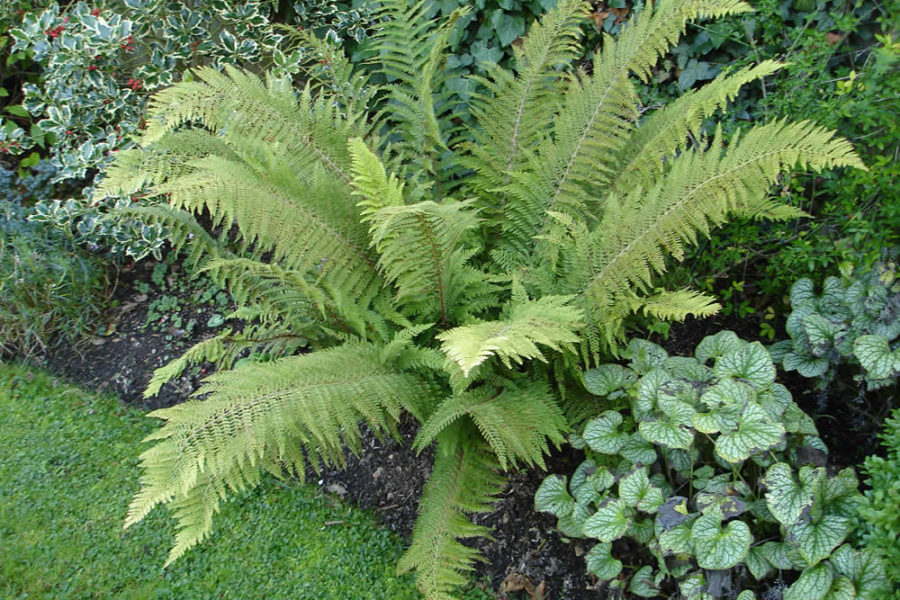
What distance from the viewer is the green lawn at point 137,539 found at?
7.81 feet

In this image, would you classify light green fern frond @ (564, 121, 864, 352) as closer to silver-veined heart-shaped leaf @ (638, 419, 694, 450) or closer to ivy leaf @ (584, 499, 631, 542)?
silver-veined heart-shaped leaf @ (638, 419, 694, 450)

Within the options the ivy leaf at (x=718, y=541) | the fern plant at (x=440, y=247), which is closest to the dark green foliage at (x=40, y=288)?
the fern plant at (x=440, y=247)

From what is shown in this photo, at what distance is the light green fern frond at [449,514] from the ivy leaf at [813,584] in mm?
836

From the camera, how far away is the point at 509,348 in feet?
5.39

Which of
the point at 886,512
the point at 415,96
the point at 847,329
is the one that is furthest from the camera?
the point at 415,96

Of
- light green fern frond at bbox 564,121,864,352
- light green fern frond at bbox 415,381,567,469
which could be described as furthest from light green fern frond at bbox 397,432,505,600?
light green fern frond at bbox 564,121,864,352

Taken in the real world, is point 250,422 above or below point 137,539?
above

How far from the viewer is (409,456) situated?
8.73ft

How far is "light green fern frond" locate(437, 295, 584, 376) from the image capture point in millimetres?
1630

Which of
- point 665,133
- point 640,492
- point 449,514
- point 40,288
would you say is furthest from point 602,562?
point 40,288

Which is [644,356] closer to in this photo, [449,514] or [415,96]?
[449,514]

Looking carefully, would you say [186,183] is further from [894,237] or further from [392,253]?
[894,237]

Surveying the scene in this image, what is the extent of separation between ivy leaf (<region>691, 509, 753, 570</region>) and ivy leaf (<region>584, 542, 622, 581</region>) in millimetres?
268

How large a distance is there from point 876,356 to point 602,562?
955 mm
